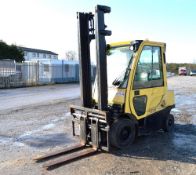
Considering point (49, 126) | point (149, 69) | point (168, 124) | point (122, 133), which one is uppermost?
point (149, 69)

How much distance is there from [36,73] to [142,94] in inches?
978

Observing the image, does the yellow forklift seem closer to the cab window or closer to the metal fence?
the cab window

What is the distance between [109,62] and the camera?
25.5ft

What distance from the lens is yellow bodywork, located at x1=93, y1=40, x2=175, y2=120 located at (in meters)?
7.00

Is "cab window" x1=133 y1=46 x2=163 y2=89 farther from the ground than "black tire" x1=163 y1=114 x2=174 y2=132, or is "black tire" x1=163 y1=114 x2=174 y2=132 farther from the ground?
"cab window" x1=133 y1=46 x2=163 y2=89

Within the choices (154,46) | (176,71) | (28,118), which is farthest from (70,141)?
(176,71)

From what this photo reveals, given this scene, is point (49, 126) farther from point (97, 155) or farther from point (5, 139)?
point (97, 155)

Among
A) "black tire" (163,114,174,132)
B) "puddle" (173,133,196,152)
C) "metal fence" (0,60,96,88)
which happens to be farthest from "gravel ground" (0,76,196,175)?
"metal fence" (0,60,96,88)

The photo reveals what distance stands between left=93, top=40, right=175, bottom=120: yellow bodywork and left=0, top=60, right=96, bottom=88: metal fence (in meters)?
21.0

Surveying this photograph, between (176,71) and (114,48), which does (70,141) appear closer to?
(114,48)

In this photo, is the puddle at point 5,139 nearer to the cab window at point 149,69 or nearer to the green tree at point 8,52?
the cab window at point 149,69

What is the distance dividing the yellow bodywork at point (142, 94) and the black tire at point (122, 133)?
0.31m

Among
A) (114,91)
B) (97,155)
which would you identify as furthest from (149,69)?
(97,155)

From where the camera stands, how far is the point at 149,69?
297 inches
